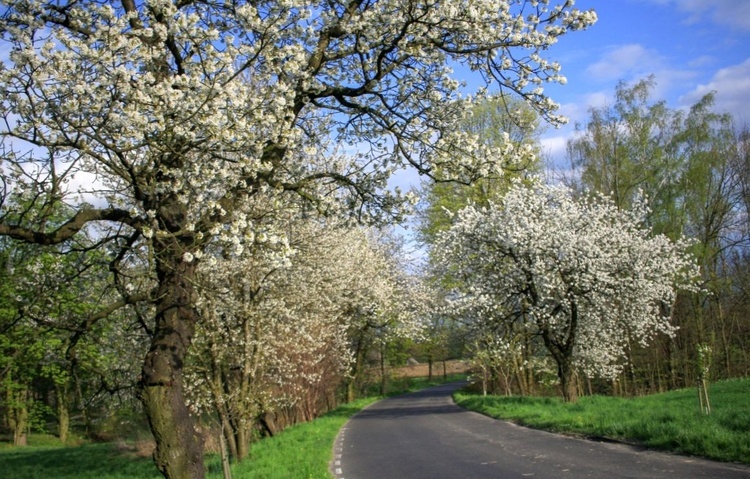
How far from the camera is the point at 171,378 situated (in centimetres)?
609

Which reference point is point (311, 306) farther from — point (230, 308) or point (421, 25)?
point (421, 25)

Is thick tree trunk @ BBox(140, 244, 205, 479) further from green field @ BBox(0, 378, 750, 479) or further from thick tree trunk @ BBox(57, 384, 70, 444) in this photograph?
thick tree trunk @ BBox(57, 384, 70, 444)

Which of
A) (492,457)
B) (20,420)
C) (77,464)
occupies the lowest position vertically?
(77,464)

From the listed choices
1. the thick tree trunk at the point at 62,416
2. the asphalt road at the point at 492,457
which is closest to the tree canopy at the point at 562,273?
the asphalt road at the point at 492,457

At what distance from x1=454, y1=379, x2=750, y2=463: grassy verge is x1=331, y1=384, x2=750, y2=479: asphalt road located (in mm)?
433

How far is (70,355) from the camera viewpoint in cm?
648

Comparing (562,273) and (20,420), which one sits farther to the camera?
(20,420)

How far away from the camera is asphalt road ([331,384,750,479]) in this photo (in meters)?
9.68

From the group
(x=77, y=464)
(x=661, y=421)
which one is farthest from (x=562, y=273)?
(x=77, y=464)

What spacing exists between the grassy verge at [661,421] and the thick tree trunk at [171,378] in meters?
7.95

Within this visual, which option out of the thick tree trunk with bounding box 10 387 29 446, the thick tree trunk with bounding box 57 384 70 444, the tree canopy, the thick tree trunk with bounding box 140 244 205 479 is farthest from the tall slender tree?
the thick tree trunk with bounding box 57 384 70 444

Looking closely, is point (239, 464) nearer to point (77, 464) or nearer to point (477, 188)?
point (77, 464)

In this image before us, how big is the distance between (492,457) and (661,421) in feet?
11.6

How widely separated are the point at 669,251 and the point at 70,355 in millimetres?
23209
